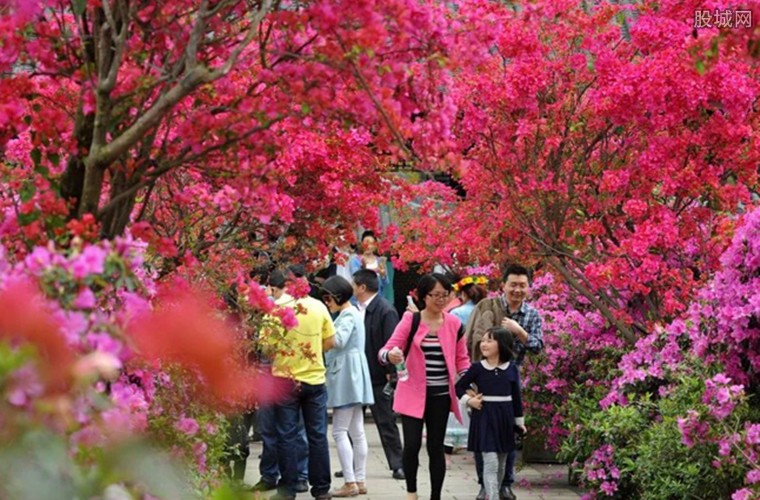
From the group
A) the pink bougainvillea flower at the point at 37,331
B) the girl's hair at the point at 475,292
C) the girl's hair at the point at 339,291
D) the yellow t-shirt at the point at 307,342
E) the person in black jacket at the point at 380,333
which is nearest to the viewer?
the pink bougainvillea flower at the point at 37,331

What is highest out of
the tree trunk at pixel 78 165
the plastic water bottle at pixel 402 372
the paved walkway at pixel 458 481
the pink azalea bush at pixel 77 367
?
the tree trunk at pixel 78 165

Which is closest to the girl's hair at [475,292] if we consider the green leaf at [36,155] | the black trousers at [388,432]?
the black trousers at [388,432]

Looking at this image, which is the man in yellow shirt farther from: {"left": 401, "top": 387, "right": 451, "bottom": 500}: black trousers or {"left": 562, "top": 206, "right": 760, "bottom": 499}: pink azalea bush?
{"left": 562, "top": 206, "right": 760, "bottom": 499}: pink azalea bush

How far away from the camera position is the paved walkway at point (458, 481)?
1206cm

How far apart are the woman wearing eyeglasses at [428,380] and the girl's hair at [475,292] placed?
331 cm

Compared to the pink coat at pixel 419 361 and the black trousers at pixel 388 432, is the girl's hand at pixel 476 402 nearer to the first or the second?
the pink coat at pixel 419 361

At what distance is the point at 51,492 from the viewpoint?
9.63 ft

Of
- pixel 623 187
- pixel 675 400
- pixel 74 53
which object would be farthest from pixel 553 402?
pixel 74 53

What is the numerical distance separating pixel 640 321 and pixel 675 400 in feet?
7.98

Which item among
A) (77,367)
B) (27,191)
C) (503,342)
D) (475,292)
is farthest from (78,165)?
(475,292)

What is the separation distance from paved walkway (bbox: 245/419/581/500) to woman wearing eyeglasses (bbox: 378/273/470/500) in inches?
45.1

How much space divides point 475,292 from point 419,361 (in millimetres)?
3566

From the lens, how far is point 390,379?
13258 mm

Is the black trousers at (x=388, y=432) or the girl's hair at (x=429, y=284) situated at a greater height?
the girl's hair at (x=429, y=284)
